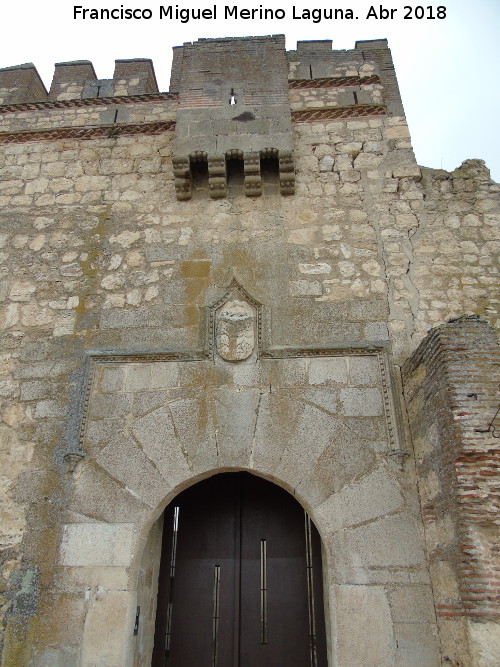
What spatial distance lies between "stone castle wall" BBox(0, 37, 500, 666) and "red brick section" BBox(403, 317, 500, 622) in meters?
0.26

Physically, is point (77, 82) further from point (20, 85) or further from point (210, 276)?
point (210, 276)

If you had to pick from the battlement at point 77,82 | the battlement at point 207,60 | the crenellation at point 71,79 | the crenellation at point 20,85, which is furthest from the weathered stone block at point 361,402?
the crenellation at point 20,85

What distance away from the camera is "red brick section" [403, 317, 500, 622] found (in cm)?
314

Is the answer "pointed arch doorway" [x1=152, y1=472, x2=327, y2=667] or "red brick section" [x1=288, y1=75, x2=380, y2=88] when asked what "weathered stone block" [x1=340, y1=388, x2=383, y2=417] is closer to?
"pointed arch doorway" [x1=152, y1=472, x2=327, y2=667]

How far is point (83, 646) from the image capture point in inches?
142

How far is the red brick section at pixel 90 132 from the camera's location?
5.70m

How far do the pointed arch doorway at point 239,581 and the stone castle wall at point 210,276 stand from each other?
0.79 m

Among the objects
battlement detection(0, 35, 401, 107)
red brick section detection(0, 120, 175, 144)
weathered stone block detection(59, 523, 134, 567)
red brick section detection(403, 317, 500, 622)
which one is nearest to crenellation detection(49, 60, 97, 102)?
battlement detection(0, 35, 401, 107)

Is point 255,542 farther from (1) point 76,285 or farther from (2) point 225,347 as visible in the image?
(1) point 76,285

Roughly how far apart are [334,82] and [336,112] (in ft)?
1.60

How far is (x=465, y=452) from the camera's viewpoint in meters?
3.32

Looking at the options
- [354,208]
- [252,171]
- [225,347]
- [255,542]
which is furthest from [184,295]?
[255,542]

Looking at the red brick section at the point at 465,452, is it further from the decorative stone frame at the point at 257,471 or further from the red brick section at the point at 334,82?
the red brick section at the point at 334,82

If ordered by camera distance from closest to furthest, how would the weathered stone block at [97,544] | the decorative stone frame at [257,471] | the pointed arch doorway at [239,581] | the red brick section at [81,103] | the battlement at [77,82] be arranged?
the decorative stone frame at [257,471] < the weathered stone block at [97,544] < the pointed arch doorway at [239,581] < the red brick section at [81,103] < the battlement at [77,82]
